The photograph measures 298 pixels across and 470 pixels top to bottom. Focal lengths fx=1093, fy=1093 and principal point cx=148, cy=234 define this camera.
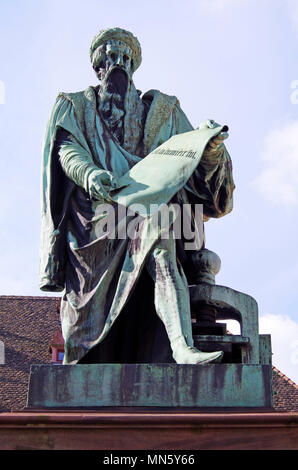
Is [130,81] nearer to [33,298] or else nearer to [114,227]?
[114,227]

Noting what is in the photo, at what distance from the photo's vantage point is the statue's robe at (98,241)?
24.4 ft

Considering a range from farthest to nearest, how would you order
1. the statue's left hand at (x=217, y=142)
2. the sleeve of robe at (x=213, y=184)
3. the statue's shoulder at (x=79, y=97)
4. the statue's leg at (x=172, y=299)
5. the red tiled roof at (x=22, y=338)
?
the red tiled roof at (x=22, y=338) → the statue's shoulder at (x=79, y=97) → the sleeve of robe at (x=213, y=184) → the statue's left hand at (x=217, y=142) → the statue's leg at (x=172, y=299)

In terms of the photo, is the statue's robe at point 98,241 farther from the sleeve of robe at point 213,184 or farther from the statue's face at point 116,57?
the statue's face at point 116,57

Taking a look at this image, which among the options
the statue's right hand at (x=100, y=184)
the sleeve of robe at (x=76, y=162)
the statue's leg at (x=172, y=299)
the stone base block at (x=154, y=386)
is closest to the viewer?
the stone base block at (x=154, y=386)

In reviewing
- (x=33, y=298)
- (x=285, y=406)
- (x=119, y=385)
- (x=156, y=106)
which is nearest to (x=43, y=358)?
(x=33, y=298)

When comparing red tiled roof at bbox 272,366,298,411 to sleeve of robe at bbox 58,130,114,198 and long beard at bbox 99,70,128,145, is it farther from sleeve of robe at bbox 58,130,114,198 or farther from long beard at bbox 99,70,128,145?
sleeve of robe at bbox 58,130,114,198

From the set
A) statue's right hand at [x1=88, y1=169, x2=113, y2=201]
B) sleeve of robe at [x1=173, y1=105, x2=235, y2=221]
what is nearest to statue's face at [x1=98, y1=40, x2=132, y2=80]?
sleeve of robe at [x1=173, y1=105, x2=235, y2=221]

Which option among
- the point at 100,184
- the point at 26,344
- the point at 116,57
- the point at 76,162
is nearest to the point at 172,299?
the point at 100,184

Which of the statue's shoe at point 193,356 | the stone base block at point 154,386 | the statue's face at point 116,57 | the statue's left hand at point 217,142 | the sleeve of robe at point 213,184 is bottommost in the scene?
the stone base block at point 154,386

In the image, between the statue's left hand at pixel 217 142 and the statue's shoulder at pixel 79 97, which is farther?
the statue's shoulder at pixel 79 97

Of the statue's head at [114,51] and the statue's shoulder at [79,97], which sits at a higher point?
the statue's head at [114,51]

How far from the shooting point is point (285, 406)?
22.6 meters

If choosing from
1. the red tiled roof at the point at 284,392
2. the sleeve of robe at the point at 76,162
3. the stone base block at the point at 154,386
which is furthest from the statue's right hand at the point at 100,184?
the red tiled roof at the point at 284,392

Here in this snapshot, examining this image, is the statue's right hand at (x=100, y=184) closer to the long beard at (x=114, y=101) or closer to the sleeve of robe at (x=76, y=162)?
the sleeve of robe at (x=76, y=162)
